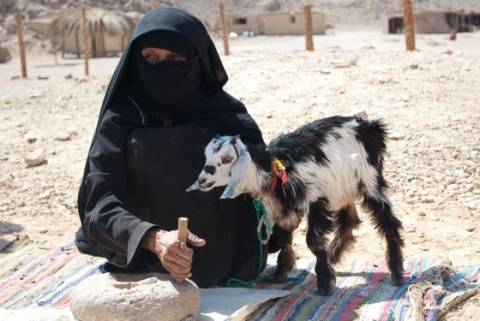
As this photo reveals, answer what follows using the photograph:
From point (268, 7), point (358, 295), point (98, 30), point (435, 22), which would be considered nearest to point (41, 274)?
point (358, 295)

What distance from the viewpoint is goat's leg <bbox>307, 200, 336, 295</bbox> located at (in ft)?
12.2

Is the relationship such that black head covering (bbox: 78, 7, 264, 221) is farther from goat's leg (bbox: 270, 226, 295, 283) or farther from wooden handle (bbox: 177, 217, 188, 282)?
wooden handle (bbox: 177, 217, 188, 282)

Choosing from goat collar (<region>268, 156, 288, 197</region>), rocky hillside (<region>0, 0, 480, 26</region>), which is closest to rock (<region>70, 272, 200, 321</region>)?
goat collar (<region>268, 156, 288, 197</region>)

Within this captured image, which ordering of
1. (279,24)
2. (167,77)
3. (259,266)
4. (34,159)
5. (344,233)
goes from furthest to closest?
(279,24), (34,159), (344,233), (259,266), (167,77)

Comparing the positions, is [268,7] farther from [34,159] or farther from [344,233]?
[344,233]

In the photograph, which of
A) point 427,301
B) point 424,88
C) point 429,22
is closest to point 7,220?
point 427,301

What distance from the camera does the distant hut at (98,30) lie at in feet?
103

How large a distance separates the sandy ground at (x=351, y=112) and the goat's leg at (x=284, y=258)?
35.6 inches

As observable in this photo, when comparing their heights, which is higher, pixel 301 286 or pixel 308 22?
pixel 308 22

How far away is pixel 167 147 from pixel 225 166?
45 cm

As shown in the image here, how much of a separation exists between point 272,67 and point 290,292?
325 inches

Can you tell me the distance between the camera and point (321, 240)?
372 centimetres

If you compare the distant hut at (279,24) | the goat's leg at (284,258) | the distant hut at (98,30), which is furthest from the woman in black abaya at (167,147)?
the distant hut at (279,24)

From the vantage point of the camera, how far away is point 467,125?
8.03 meters
